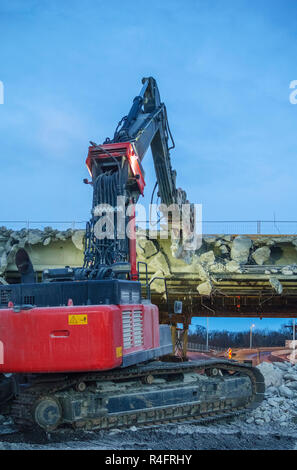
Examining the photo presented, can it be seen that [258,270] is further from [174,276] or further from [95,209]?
[95,209]

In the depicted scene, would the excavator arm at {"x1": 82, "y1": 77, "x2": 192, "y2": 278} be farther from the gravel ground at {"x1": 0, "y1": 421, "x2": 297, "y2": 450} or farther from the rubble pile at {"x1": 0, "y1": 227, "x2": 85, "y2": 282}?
the rubble pile at {"x1": 0, "y1": 227, "x2": 85, "y2": 282}

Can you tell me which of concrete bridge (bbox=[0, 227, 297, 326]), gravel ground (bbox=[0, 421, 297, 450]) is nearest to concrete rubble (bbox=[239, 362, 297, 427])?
gravel ground (bbox=[0, 421, 297, 450])

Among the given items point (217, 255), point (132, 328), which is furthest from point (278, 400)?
point (217, 255)

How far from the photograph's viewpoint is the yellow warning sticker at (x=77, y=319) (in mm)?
5957

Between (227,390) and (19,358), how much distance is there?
3.98m

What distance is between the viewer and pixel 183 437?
21.4 ft

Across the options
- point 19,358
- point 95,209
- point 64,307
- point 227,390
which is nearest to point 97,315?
point 64,307

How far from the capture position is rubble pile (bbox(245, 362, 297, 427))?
26.6 ft

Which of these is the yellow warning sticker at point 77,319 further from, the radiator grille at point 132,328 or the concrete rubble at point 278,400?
the concrete rubble at point 278,400

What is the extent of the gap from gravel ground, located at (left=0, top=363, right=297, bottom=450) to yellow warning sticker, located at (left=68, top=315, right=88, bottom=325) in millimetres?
1540

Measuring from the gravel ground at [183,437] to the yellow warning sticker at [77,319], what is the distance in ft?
5.05

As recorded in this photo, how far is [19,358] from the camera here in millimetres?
6117

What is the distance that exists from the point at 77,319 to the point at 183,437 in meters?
2.33

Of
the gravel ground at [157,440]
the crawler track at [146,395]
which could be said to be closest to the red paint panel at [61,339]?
the crawler track at [146,395]
